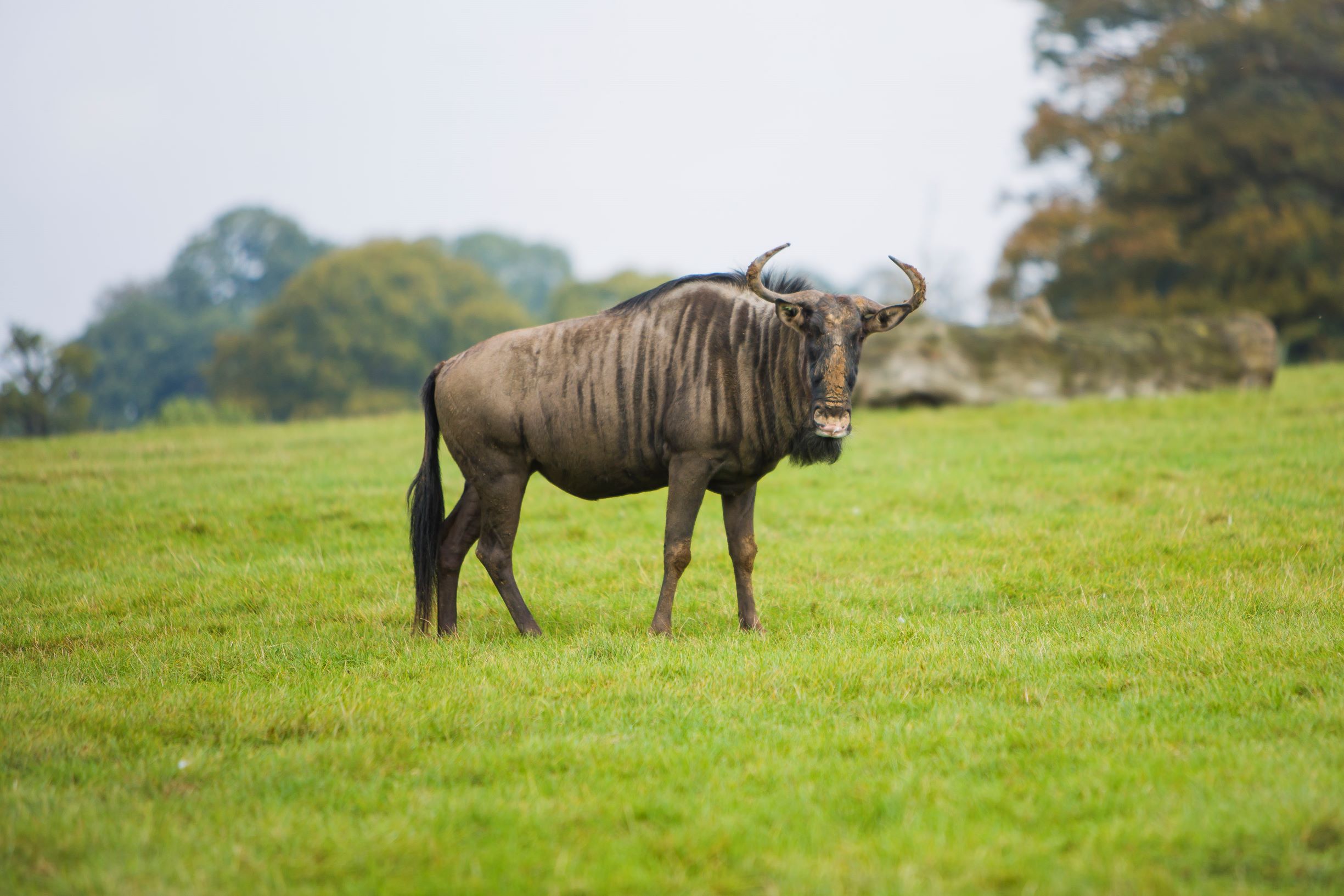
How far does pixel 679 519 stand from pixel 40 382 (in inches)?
1017

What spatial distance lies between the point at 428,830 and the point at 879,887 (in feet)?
6.07

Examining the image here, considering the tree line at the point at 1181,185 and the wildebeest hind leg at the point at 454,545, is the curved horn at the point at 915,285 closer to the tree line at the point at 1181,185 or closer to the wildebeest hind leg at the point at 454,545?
the wildebeest hind leg at the point at 454,545

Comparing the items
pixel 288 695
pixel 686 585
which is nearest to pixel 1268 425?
pixel 686 585

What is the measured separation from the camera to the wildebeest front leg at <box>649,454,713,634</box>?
7836 mm

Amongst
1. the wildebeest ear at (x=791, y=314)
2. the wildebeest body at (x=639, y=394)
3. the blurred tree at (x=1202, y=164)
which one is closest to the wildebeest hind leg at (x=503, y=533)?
the wildebeest body at (x=639, y=394)

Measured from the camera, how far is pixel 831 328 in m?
7.38

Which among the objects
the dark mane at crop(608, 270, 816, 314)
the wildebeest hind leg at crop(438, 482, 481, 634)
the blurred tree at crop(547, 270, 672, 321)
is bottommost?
the wildebeest hind leg at crop(438, 482, 481, 634)

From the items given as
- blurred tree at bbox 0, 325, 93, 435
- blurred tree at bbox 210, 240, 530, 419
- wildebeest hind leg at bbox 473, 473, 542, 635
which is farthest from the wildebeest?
blurred tree at bbox 210, 240, 530, 419

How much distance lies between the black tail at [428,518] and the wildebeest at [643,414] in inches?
0.5

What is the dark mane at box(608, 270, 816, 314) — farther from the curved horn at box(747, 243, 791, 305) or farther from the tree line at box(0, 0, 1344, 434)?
the tree line at box(0, 0, 1344, 434)

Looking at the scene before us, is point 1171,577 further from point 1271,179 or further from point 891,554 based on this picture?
point 1271,179

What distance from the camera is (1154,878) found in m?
3.87

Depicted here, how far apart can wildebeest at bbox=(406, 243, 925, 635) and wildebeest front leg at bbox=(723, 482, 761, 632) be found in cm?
1

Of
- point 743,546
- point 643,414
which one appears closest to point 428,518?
point 643,414
